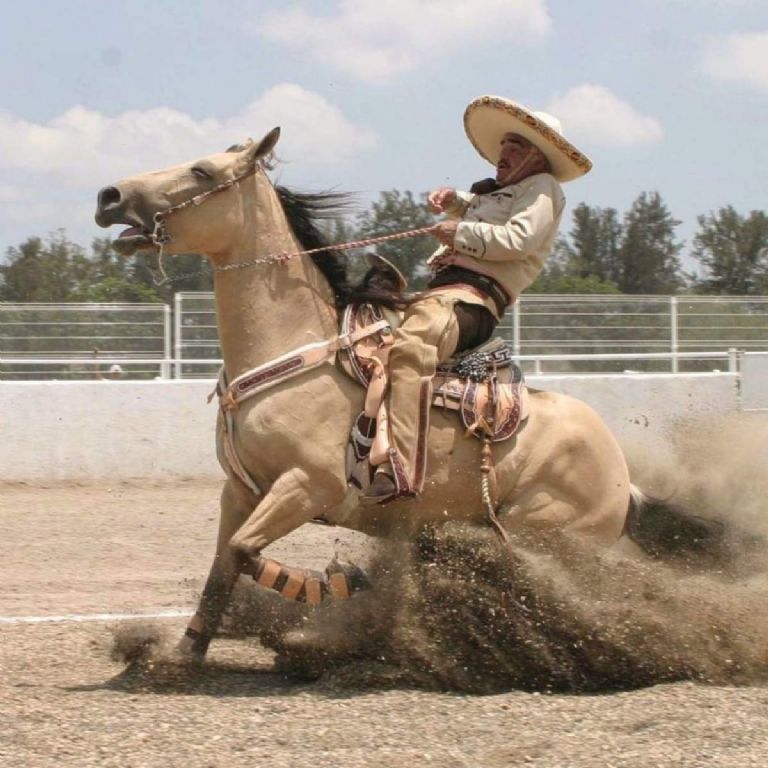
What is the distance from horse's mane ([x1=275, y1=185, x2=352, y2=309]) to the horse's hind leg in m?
0.90

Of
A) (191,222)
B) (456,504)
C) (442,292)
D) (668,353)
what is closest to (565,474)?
(456,504)

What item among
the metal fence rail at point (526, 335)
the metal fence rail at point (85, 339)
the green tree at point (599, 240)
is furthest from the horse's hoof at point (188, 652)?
the green tree at point (599, 240)

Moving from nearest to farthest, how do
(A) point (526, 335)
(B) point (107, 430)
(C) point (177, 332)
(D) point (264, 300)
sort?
(D) point (264, 300) → (B) point (107, 430) → (C) point (177, 332) → (A) point (526, 335)

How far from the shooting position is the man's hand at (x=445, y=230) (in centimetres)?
591

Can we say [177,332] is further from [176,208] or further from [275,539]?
[275,539]

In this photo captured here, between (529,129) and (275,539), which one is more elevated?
(529,129)

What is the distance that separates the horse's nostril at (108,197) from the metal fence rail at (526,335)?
26.4ft

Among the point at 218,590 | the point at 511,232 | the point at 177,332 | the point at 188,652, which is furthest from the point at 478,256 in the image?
the point at 177,332

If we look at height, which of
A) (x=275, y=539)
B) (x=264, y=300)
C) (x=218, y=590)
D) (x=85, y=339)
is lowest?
(x=218, y=590)

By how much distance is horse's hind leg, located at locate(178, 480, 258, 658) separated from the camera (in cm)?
561

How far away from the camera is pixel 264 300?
5723 mm

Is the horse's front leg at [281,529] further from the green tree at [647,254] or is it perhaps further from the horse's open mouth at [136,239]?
the green tree at [647,254]

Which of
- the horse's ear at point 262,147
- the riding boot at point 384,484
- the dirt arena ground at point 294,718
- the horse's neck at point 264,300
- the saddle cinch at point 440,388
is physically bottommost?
the dirt arena ground at point 294,718

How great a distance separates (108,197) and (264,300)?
0.75 metres
